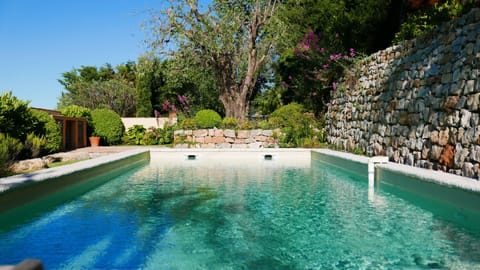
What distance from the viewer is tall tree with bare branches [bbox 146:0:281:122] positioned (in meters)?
15.9

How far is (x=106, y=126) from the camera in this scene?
1683cm

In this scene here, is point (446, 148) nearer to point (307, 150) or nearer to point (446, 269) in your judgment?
point (446, 269)

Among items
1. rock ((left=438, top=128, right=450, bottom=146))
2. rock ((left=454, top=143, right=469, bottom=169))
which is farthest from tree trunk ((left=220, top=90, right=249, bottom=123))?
rock ((left=454, top=143, right=469, bottom=169))

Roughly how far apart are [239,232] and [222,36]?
12869 mm

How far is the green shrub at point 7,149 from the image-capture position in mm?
7289

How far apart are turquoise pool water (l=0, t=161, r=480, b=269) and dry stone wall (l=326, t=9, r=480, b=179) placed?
116 cm

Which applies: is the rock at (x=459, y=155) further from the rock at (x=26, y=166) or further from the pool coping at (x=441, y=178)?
the rock at (x=26, y=166)

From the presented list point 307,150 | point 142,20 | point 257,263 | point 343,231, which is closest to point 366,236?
point 343,231

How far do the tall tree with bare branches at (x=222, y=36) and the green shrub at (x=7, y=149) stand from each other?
857 cm

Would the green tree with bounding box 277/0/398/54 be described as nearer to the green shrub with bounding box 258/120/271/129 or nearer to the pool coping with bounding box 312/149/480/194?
the green shrub with bounding box 258/120/271/129

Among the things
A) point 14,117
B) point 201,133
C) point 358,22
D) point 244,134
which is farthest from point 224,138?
point 14,117

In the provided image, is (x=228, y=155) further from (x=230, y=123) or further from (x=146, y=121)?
(x=146, y=121)

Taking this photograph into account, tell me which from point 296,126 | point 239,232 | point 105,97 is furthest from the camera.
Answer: point 105,97

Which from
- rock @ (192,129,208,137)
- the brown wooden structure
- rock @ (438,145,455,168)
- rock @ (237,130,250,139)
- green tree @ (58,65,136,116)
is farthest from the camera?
green tree @ (58,65,136,116)
